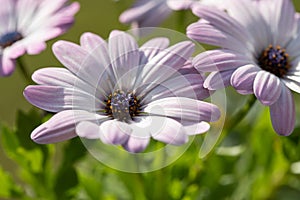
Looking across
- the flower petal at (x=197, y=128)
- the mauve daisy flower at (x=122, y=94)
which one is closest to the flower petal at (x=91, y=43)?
the mauve daisy flower at (x=122, y=94)

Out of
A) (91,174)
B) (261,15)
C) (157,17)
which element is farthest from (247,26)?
(91,174)

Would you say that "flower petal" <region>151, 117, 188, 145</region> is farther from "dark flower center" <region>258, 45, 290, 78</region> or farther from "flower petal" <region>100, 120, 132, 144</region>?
"dark flower center" <region>258, 45, 290, 78</region>

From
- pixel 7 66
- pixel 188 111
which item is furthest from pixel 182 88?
pixel 7 66

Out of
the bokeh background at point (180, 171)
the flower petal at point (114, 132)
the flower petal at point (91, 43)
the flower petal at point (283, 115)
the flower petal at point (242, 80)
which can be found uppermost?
the flower petal at point (91, 43)

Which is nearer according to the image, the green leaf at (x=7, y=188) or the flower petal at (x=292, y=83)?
the flower petal at (x=292, y=83)

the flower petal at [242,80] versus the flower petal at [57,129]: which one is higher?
the flower petal at [57,129]

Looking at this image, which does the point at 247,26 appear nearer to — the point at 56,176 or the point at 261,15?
the point at 261,15

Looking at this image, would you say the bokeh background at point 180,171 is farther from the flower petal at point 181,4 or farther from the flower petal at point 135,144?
the flower petal at point 135,144
